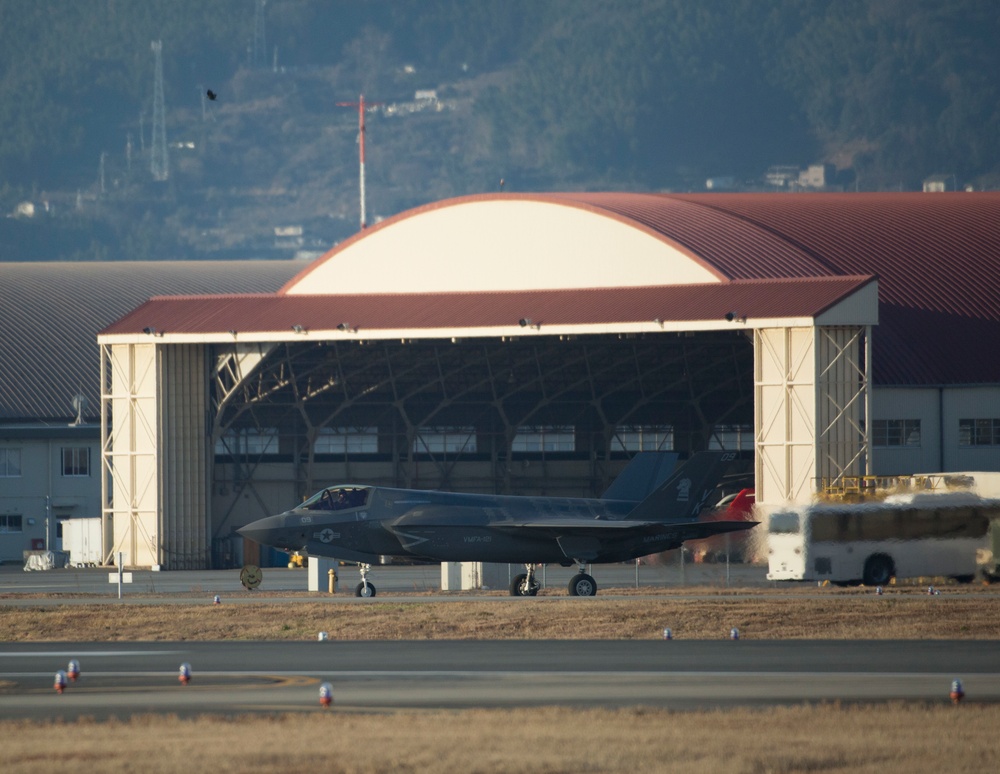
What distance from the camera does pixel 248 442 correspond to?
6662 cm

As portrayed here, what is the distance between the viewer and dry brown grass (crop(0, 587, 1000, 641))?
98.3ft

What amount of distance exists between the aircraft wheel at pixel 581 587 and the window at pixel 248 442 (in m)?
28.9

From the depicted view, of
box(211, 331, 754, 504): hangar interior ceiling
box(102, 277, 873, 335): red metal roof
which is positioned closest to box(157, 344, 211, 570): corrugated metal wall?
box(211, 331, 754, 504): hangar interior ceiling

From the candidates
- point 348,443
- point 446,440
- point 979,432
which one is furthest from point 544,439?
point 979,432

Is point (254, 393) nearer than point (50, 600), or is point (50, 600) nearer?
point (50, 600)

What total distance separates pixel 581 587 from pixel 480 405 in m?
28.4

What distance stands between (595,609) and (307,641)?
249 inches

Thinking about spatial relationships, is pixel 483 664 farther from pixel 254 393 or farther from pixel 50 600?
pixel 254 393

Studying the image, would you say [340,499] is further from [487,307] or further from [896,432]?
[896,432]

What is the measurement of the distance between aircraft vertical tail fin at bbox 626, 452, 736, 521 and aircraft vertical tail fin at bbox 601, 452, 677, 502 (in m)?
1.34

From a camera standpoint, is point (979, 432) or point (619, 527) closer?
point (619, 527)

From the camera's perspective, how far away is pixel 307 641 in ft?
97.7

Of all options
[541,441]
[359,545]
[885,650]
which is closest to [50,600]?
[359,545]

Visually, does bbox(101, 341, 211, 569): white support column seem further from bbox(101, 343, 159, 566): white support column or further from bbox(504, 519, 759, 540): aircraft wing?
bbox(504, 519, 759, 540): aircraft wing
